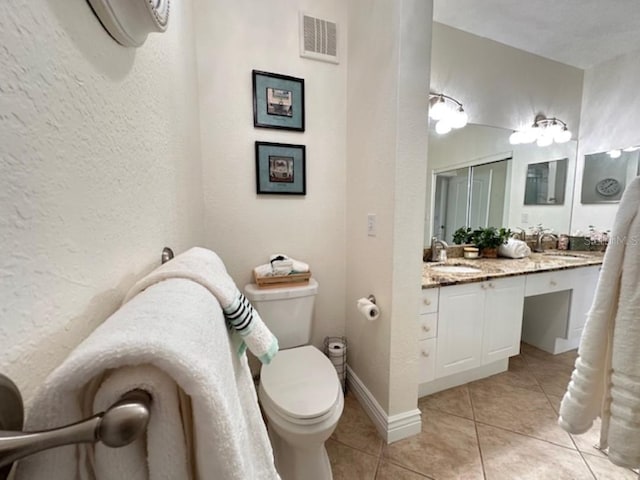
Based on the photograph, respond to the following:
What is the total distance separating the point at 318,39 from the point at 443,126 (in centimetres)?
105

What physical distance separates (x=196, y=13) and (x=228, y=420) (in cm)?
185

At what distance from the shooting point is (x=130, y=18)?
A: 464mm

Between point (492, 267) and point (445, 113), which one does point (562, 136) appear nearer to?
point (445, 113)

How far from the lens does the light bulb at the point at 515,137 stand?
2180 millimetres

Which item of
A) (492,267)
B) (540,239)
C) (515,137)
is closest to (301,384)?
(492,267)

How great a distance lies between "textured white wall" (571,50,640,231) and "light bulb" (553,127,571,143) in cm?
22

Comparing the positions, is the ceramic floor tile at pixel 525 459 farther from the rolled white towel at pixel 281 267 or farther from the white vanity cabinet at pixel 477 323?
the rolled white towel at pixel 281 267

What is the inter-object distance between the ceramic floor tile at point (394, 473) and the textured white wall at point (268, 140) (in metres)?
0.72

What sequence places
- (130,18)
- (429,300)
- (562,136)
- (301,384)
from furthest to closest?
(562,136), (429,300), (301,384), (130,18)

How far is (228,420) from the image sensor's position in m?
0.28

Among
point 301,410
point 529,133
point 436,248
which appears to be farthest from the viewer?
point 529,133

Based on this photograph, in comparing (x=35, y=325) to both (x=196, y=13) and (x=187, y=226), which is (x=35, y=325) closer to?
(x=187, y=226)

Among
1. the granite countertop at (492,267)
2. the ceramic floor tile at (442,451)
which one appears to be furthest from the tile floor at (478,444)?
the granite countertop at (492,267)

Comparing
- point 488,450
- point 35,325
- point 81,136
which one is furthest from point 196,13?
point 488,450
